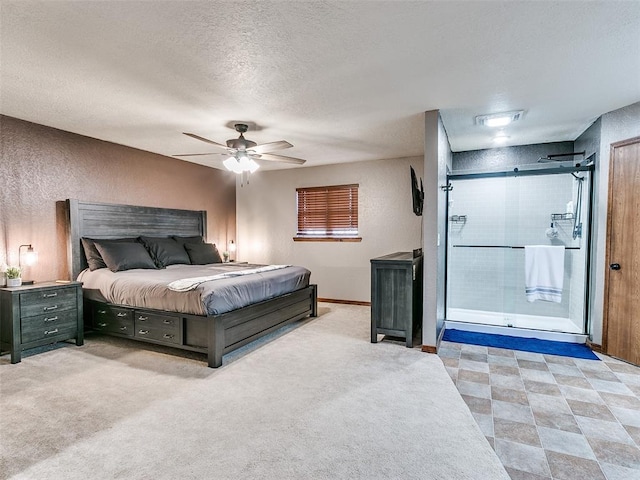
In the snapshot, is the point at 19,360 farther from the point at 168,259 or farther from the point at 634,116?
the point at 634,116

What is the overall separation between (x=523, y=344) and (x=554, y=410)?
167cm

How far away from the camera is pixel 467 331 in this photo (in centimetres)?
450

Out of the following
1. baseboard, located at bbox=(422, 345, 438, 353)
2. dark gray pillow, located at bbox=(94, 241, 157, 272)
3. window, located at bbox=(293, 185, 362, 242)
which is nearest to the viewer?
baseboard, located at bbox=(422, 345, 438, 353)

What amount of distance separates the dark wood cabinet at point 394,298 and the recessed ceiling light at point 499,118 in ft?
5.82

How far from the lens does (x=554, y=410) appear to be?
242 cm

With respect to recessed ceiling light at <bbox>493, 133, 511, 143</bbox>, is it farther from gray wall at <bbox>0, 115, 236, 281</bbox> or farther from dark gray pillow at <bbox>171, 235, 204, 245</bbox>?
gray wall at <bbox>0, 115, 236, 281</bbox>

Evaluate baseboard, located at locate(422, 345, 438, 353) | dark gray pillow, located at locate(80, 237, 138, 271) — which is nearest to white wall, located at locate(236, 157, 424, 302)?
baseboard, located at locate(422, 345, 438, 353)

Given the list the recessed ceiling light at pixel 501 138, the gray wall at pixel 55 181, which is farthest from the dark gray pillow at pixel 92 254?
the recessed ceiling light at pixel 501 138

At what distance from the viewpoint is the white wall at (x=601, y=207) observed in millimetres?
3572

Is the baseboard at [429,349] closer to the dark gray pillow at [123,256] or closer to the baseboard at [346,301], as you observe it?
the baseboard at [346,301]

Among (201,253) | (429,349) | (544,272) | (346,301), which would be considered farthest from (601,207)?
(201,253)

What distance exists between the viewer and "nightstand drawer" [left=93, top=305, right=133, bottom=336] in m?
3.70

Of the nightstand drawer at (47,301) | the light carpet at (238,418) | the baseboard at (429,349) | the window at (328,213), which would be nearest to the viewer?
the light carpet at (238,418)

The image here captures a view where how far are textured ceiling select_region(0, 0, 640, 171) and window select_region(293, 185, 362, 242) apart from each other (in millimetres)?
2101
